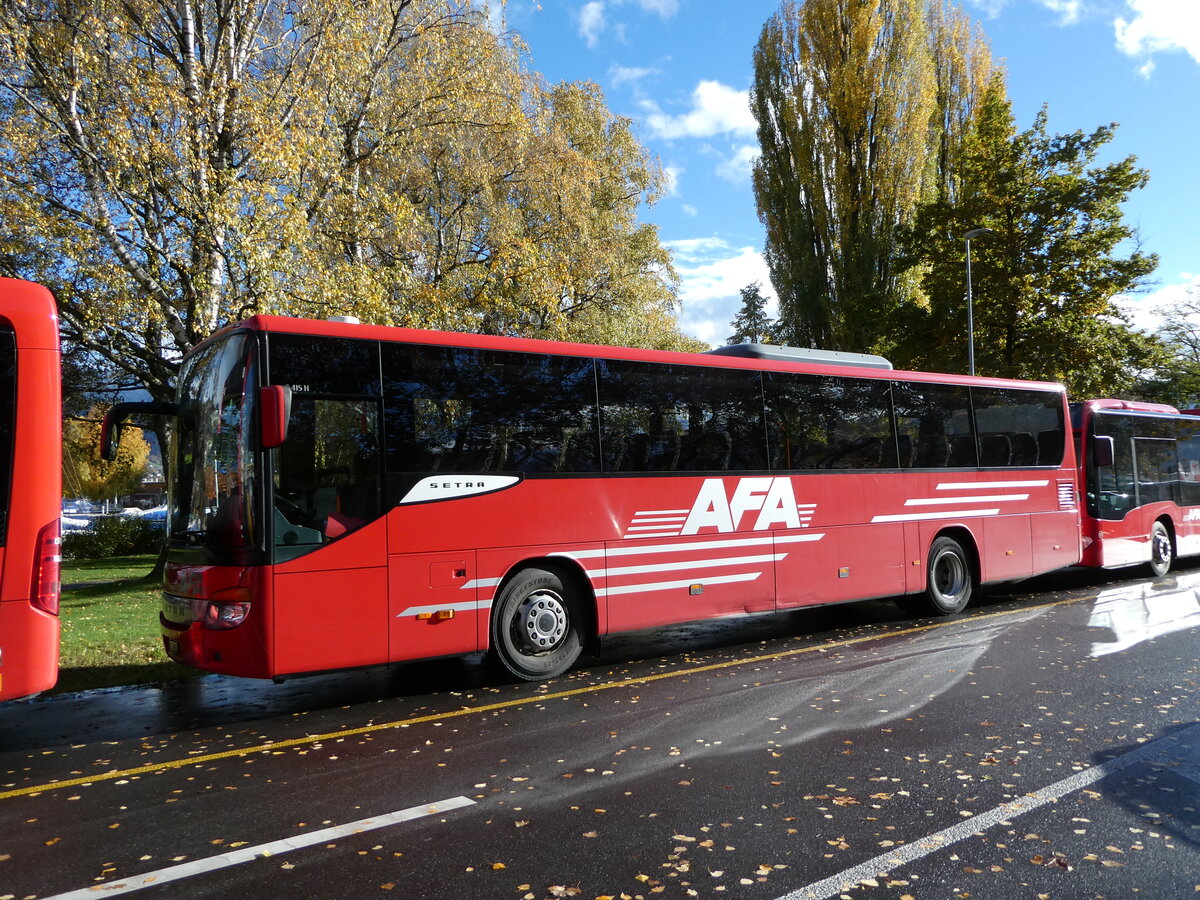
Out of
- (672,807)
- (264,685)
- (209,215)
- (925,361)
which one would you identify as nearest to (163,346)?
(209,215)

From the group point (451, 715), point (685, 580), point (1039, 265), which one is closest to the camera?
point (451, 715)

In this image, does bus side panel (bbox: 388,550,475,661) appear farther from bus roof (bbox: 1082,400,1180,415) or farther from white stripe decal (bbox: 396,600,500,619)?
bus roof (bbox: 1082,400,1180,415)

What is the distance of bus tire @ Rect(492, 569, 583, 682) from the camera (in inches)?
317

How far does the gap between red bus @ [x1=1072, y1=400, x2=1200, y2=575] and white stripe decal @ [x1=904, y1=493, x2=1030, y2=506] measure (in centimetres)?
242

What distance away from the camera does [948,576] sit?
12094 millimetres

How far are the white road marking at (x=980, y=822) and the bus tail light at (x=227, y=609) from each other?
184 inches

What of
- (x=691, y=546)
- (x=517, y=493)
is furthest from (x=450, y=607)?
(x=691, y=546)

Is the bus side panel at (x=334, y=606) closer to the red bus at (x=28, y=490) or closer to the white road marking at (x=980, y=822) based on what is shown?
the red bus at (x=28, y=490)

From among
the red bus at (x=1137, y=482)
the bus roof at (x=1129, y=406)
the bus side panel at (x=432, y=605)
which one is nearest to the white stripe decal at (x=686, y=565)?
the bus side panel at (x=432, y=605)

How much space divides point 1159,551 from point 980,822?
13820 millimetres

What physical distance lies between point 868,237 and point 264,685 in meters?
29.7

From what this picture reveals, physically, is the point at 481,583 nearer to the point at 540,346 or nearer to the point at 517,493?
the point at 517,493

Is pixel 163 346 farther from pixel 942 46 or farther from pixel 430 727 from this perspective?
pixel 942 46

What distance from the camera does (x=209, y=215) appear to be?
13.1m
